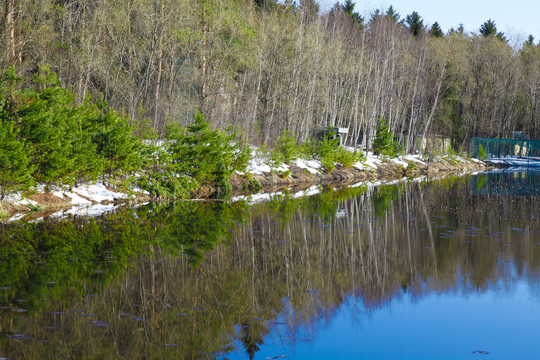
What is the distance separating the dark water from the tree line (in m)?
8.65

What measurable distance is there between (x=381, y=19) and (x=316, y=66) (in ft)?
45.4

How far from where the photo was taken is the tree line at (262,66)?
2603 cm

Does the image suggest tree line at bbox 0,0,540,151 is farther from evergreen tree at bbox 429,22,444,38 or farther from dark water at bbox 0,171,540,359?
dark water at bbox 0,171,540,359

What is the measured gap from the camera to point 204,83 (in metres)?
27.2

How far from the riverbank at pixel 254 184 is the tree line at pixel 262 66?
2.70 m

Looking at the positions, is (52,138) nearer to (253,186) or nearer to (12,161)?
(12,161)

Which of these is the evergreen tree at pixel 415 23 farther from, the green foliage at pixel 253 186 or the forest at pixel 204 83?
the green foliage at pixel 253 186

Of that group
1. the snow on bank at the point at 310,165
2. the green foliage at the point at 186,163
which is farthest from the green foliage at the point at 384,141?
the green foliage at the point at 186,163

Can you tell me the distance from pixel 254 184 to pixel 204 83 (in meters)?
6.24

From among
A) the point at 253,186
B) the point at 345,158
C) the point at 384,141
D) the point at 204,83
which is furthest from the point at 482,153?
the point at 253,186

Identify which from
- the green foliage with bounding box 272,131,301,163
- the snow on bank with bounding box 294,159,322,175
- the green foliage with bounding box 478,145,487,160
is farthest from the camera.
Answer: the green foliage with bounding box 478,145,487,160

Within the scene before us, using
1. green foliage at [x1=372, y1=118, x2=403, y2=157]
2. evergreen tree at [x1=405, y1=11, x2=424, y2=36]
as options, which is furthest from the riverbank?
evergreen tree at [x1=405, y1=11, x2=424, y2=36]

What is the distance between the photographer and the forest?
50.4ft

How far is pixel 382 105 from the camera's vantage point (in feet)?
153
